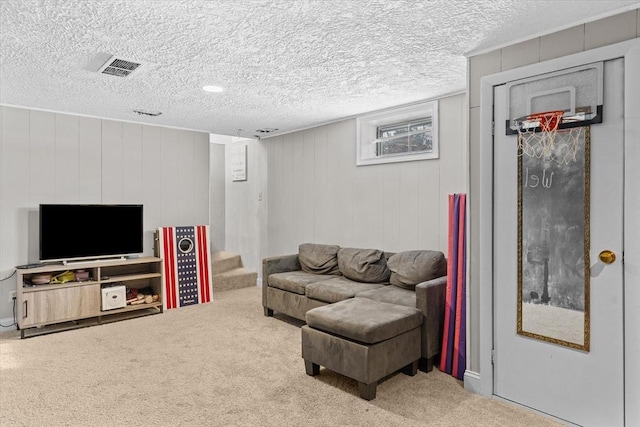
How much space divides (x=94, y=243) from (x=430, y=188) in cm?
384

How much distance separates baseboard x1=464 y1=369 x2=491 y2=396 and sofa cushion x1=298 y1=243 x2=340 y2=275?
205 centimetres

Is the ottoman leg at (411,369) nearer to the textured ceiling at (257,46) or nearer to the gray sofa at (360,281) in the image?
the gray sofa at (360,281)

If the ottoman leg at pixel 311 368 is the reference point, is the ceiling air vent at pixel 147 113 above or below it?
above

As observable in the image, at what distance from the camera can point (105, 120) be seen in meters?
4.84

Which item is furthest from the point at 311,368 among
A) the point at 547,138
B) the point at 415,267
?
the point at 547,138

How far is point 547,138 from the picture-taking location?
2.40m

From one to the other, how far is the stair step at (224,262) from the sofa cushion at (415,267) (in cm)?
323

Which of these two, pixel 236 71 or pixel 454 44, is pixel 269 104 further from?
pixel 454 44

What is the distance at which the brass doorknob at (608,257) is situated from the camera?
7.06ft

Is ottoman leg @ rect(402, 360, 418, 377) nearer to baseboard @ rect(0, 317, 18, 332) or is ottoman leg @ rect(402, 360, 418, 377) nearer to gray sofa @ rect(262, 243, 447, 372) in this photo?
gray sofa @ rect(262, 243, 447, 372)

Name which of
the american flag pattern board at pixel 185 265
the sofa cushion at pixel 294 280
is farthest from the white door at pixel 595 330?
the american flag pattern board at pixel 185 265

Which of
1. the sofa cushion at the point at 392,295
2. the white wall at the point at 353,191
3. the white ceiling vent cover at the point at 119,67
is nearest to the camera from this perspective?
the white ceiling vent cover at the point at 119,67

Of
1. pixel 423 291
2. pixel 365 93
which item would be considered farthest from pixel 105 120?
pixel 423 291

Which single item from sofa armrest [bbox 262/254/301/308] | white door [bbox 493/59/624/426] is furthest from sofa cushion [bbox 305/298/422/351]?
sofa armrest [bbox 262/254/301/308]
